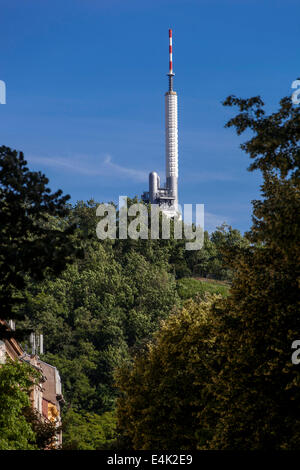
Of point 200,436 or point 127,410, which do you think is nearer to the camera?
point 200,436

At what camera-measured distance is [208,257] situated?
5965 inches

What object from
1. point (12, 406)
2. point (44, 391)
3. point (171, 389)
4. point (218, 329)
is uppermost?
point (218, 329)

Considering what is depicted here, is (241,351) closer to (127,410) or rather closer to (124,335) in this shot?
(127,410)

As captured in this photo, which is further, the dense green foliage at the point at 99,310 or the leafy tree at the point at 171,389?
the dense green foliage at the point at 99,310

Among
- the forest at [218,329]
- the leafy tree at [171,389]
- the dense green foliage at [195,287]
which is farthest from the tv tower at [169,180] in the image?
the leafy tree at [171,389]

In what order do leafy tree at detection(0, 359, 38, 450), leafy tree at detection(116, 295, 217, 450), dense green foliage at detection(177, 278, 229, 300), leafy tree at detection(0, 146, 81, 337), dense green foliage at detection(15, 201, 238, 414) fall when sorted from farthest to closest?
dense green foliage at detection(177, 278, 229, 300) < dense green foliage at detection(15, 201, 238, 414) < leafy tree at detection(116, 295, 217, 450) < leafy tree at detection(0, 359, 38, 450) < leafy tree at detection(0, 146, 81, 337)

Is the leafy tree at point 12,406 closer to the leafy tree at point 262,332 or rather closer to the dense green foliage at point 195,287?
the leafy tree at point 262,332

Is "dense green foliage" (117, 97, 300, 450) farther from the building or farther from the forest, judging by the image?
the building

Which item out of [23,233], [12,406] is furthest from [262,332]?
[12,406]

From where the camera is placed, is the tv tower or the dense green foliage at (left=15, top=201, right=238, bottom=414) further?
the tv tower

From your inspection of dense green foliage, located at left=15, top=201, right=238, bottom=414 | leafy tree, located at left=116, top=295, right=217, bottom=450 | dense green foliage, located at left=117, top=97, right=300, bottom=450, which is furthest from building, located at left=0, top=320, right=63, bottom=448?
dense green foliage, located at left=15, top=201, right=238, bottom=414

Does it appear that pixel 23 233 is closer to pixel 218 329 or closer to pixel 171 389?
pixel 218 329

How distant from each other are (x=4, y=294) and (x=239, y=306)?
7.74 meters
